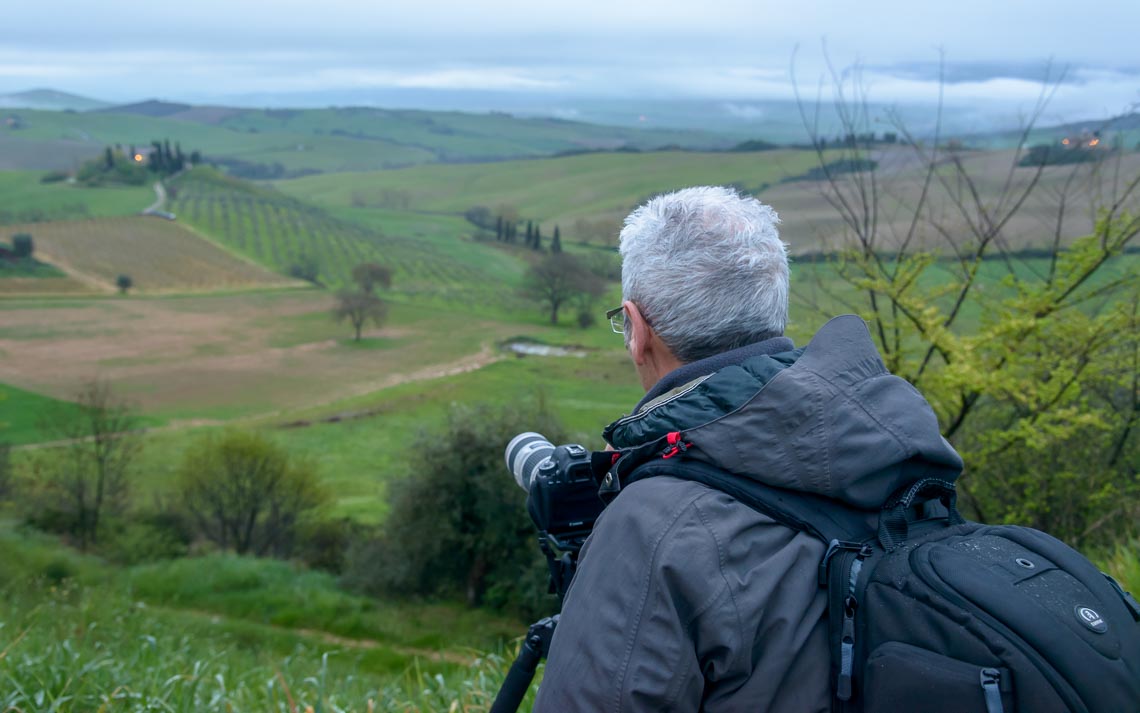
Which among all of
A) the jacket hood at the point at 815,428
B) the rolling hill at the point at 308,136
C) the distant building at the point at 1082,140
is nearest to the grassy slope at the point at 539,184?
the rolling hill at the point at 308,136

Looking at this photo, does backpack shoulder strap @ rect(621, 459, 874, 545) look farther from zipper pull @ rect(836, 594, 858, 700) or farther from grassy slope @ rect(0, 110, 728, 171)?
grassy slope @ rect(0, 110, 728, 171)

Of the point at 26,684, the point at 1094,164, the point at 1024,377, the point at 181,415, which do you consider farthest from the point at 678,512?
the point at 181,415

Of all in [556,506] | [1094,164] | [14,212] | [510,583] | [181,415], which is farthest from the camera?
[14,212]

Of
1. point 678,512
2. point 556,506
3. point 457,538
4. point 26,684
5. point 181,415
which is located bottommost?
point 181,415

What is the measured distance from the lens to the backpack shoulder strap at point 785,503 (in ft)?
5.16

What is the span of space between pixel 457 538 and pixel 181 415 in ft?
87.2

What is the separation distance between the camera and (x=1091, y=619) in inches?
55.6

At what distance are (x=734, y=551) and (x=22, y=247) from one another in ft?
222

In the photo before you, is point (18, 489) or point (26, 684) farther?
point (18, 489)

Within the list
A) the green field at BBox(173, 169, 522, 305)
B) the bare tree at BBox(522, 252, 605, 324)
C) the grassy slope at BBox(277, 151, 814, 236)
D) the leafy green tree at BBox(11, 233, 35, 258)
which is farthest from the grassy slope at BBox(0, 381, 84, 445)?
the grassy slope at BBox(277, 151, 814, 236)

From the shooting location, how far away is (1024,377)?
9352 millimetres

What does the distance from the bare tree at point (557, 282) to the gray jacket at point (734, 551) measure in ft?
125

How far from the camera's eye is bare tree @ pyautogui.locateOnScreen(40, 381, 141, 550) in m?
28.4

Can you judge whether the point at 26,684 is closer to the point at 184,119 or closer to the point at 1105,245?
the point at 1105,245
